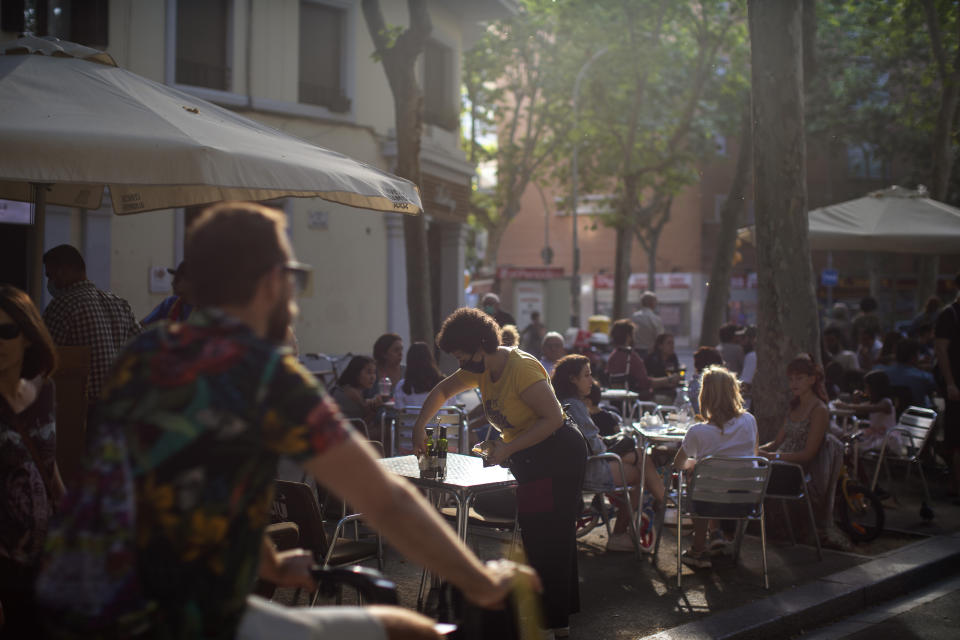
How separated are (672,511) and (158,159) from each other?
5.94 metres

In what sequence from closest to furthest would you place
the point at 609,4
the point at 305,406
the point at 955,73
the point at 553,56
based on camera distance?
1. the point at 305,406
2. the point at 955,73
3. the point at 609,4
4. the point at 553,56

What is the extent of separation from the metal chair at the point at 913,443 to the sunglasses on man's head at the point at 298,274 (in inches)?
294

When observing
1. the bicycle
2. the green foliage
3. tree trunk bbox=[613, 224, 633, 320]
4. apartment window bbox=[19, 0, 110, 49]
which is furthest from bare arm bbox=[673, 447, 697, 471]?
the green foliage

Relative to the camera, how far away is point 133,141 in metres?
4.39

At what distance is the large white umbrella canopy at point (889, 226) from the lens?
39.1 feet

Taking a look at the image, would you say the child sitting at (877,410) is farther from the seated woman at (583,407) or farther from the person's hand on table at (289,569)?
the person's hand on table at (289,569)

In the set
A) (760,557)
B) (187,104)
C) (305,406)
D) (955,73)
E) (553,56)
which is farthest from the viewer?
(553,56)

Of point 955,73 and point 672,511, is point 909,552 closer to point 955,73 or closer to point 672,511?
point 672,511

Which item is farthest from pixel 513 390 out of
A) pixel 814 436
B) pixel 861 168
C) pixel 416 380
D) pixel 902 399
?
pixel 861 168

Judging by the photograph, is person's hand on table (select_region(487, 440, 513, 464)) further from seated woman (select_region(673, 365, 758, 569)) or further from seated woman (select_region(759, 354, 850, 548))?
seated woman (select_region(759, 354, 850, 548))

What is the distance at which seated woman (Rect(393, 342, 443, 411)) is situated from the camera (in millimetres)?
8500

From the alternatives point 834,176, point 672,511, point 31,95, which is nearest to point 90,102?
point 31,95

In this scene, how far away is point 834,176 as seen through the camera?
45.8m

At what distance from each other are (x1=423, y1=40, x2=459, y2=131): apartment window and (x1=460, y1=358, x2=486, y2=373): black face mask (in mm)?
14878
